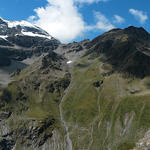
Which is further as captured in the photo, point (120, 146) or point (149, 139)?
point (120, 146)

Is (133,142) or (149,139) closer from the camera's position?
(149,139)

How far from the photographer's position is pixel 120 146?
655 feet

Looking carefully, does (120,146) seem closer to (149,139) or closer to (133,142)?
(133,142)

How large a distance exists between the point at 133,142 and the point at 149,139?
153 metres

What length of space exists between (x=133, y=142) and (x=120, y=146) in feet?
44.1

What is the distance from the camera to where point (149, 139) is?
57.3 m

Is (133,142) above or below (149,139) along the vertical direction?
below

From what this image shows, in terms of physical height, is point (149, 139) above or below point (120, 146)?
above

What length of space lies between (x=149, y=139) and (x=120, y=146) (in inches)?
6055

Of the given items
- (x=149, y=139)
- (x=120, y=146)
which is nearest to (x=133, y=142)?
(x=120, y=146)

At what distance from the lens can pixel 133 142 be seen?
7771 inches
